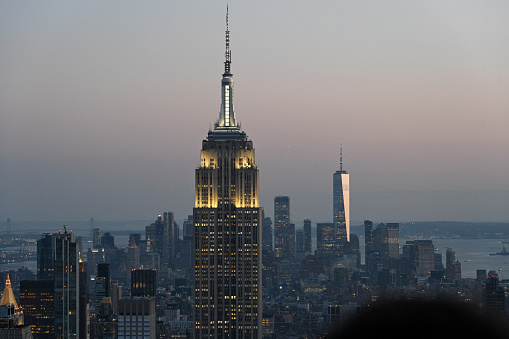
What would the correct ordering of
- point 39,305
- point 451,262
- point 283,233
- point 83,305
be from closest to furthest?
point 451,262
point 39,305
point 83,305
point 283,233

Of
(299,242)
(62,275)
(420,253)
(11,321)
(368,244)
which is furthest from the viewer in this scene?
(299,242)

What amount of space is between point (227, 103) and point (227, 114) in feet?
2.44

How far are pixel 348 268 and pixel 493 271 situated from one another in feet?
47.7

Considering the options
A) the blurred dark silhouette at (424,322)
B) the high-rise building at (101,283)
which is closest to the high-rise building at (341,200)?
the high-rise building at (101,283)

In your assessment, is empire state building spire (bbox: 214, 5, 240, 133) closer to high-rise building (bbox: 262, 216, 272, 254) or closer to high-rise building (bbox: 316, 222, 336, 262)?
high-rise building (bbox: 262, 216, 272, 254)

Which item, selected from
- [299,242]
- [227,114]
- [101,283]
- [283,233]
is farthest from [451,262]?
[101,283]

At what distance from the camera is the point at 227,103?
34594mm

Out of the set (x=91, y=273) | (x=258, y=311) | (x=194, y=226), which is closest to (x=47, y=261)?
(x=91, y=273)

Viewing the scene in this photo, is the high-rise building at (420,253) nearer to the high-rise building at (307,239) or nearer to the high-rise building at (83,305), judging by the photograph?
the high-rise building at (307,239)

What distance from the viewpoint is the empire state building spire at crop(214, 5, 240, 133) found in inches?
1329

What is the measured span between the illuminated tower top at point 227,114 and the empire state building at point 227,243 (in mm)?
405

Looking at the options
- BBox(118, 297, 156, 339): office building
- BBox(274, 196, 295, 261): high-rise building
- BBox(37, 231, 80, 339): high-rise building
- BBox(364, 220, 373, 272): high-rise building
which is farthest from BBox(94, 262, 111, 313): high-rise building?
BBox(364, 220, 373, 272): high-rise building

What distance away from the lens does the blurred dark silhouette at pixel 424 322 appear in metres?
0.96

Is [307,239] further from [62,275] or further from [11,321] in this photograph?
[11,321]
